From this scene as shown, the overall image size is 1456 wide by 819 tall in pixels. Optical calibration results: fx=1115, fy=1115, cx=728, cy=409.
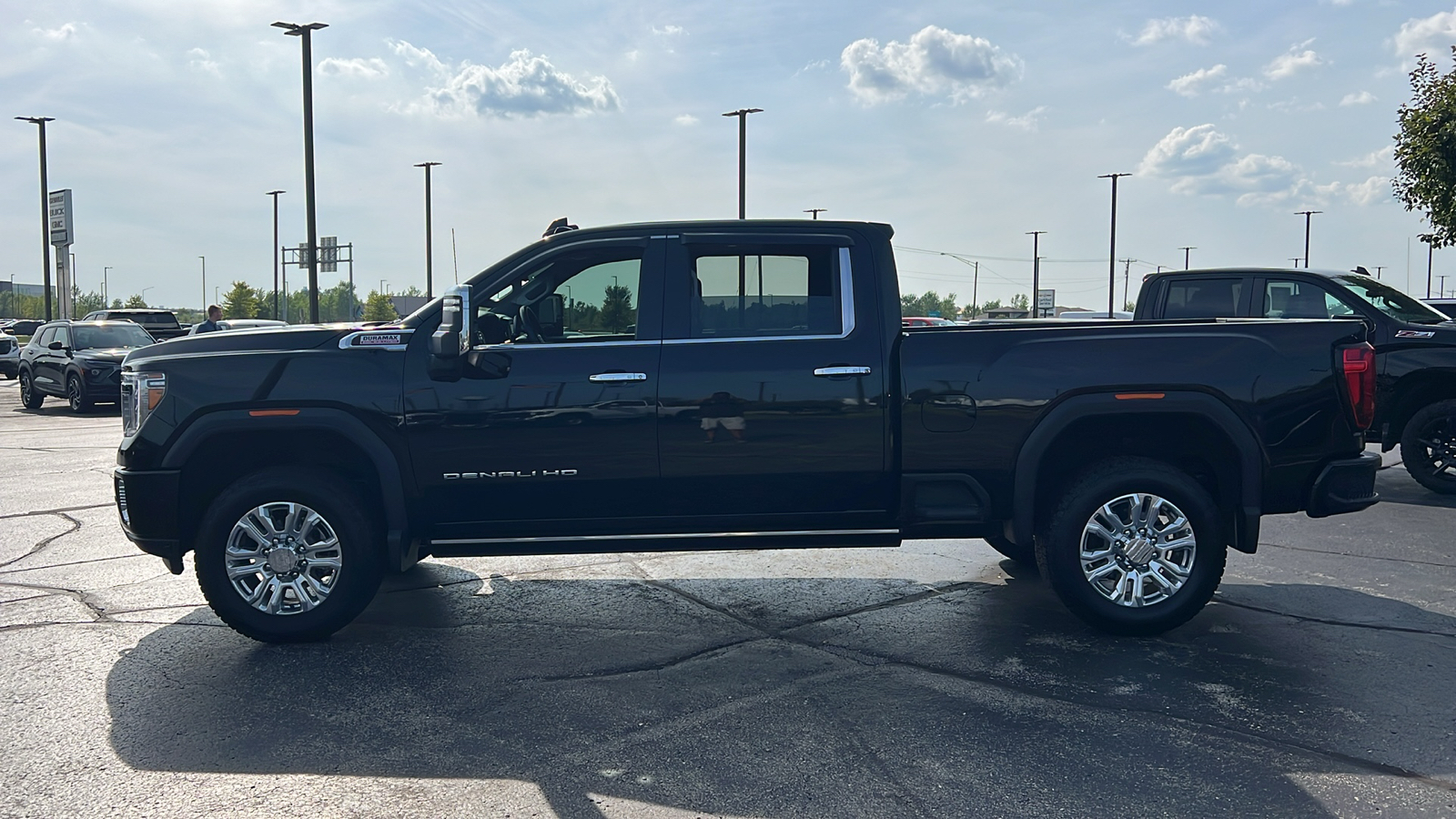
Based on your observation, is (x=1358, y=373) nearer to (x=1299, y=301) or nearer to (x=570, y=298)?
(x=570, y=298)

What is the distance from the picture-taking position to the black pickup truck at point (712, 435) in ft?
17.8

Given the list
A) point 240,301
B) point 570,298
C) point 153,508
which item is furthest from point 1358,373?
point 240,301

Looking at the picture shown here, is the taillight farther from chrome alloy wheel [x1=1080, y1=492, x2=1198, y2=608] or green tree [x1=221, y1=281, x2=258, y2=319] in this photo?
green tree [x1=221, y1=281, x2=258, y2=319]

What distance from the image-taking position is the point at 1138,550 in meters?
5.54

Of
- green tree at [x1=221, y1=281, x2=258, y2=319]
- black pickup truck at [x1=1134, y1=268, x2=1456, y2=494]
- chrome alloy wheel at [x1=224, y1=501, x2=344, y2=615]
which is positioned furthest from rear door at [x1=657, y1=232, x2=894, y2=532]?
green tree at [x1=221, y1=281, x2=258, y2=319]

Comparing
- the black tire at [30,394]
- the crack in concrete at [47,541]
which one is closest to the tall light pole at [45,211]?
the black tire at [30,394]

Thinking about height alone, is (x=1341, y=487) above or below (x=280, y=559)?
above

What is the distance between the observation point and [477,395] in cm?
543

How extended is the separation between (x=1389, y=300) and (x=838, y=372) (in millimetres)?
7266

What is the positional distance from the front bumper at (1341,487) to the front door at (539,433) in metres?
3.34

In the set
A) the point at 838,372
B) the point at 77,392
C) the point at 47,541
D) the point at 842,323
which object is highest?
the point at 842,323

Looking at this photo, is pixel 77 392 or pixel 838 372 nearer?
pixel 838 372

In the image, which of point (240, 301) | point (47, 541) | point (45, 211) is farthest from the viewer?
point (240, 301)

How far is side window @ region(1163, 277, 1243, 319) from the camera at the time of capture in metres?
10.2
